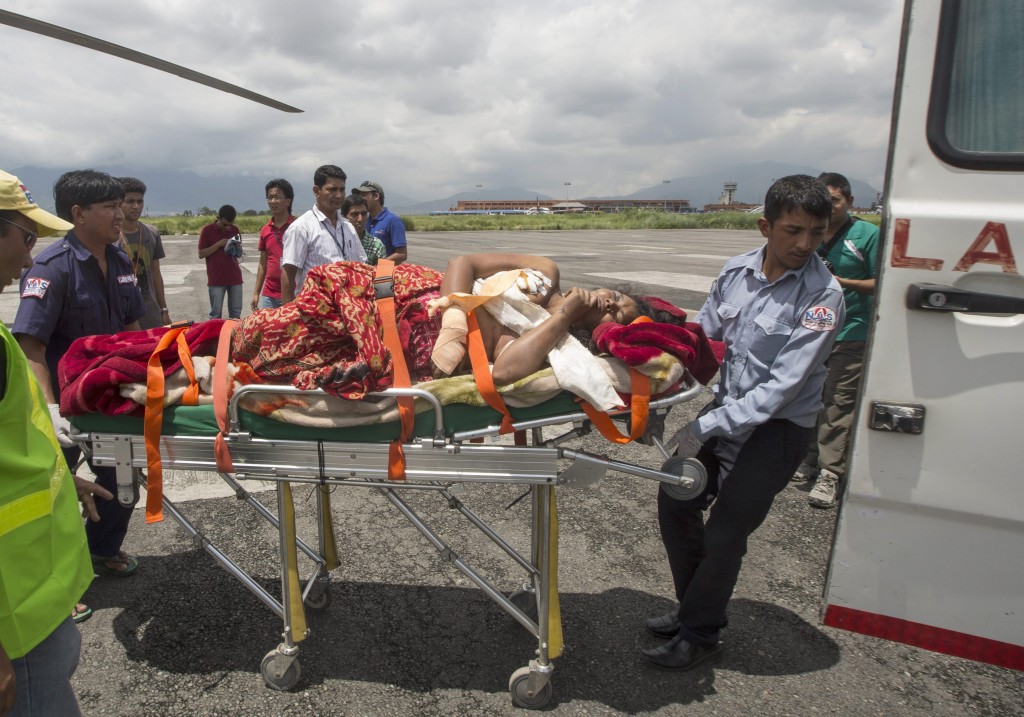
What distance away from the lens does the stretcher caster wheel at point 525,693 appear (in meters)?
2.55

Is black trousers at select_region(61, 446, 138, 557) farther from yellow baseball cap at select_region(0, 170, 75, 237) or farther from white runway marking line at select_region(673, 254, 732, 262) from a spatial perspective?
white runway marking line at select_region(673, 254, 732, 262)

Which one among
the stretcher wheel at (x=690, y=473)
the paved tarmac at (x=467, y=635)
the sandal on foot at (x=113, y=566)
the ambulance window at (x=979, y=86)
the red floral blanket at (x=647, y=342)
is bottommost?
the paved tarmac at (x=467, y=635)

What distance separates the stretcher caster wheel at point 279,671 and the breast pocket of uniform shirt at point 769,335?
6.85 feet

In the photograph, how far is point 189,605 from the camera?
10.5ft

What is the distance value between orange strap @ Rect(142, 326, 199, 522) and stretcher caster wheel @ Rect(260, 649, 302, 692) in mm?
682

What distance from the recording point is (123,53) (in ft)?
9.51

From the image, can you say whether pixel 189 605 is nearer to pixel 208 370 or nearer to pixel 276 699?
pixel 276 699

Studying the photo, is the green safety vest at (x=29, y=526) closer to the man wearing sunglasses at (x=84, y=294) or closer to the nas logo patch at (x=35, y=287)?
the man wearing sunglasses at (x=84, y=294)

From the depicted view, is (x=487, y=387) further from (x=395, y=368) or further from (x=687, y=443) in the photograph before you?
(x=687, y=443)

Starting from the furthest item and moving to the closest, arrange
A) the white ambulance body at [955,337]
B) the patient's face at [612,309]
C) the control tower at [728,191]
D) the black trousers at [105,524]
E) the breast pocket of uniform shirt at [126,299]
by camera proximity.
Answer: the control tower at [728,191]
the breast pocket of uniform shirt at [126,299]
the black trousers at [105,524]
the patient's face at [612,309]
the white ambulance body at [955,337]

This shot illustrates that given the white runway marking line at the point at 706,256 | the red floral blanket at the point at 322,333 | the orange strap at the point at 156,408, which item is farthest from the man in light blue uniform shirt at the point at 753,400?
the white runway marking line at the point at 706,256

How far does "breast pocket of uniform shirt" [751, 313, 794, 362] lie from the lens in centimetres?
252

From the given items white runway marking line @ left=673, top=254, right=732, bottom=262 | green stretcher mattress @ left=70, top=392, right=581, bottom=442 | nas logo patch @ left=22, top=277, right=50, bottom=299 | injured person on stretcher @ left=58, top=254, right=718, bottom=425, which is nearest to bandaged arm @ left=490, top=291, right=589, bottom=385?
injured person on stretcher @ left=58, top=254, right=718, bottom=425

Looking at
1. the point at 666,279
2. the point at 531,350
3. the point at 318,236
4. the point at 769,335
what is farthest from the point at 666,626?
the point at 666,279
